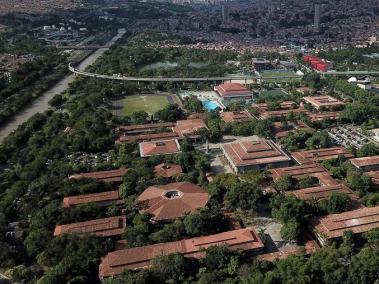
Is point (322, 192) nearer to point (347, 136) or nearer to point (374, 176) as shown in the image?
point (374, 176)

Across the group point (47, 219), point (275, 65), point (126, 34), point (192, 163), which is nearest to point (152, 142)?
point (192, 163)

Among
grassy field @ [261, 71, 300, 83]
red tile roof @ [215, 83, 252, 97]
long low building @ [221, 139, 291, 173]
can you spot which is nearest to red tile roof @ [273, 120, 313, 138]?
long low building @ [221, 139, 291, 173]

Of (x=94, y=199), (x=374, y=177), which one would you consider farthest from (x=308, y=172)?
(x=94, y=199)

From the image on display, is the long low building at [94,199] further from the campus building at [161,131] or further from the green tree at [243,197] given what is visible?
the campus building at [161,131]

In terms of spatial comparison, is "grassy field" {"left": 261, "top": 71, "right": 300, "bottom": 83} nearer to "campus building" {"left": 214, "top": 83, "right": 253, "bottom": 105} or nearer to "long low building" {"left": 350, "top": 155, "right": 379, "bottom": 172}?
"campus building" {"left": 214, "top": 83, "right": 253, "bottom": 105}

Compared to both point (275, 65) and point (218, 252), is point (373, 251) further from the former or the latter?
point (275, 65)

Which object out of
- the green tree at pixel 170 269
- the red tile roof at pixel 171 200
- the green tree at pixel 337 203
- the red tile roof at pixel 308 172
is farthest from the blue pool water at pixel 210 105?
the green tree at pixel 170 269

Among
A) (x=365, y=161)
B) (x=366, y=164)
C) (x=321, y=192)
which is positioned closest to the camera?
(x=321, y=192)
